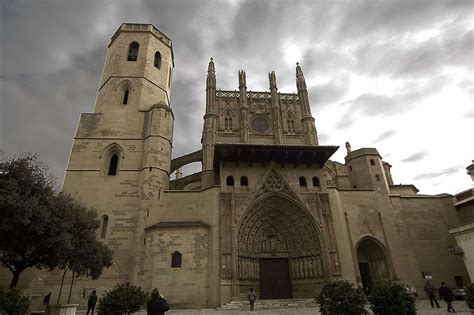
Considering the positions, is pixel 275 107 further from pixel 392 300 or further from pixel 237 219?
pixel 392 300

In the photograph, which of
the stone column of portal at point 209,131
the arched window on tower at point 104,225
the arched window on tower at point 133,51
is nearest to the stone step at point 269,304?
the arched window on tower at point 104,225

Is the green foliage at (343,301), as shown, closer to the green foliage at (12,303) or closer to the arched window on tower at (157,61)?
the green foliage at (12,303)

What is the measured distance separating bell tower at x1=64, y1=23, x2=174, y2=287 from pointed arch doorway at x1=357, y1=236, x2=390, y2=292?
42.3 ft

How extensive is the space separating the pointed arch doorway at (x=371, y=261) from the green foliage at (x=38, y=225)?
1464 cm

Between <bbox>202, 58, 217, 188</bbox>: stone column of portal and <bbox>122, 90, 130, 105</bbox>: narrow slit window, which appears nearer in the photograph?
<bbox>122, 90, 130, 105</bbox>: narrow slit window

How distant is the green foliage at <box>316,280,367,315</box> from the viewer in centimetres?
726

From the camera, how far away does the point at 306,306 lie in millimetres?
13203

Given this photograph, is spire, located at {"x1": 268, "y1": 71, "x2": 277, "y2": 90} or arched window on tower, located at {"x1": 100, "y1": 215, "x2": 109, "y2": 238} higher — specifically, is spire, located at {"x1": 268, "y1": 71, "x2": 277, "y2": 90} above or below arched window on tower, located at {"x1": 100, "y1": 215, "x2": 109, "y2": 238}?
above

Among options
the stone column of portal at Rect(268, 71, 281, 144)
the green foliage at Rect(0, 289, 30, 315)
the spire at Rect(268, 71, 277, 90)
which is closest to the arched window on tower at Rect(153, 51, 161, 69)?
the stone column of portal at Rect(268, 71, 281, 144)

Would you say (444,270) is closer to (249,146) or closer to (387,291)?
(387,291)

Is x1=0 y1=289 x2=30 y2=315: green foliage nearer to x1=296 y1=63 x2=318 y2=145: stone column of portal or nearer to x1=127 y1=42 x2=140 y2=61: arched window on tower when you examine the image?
x1=127 y1=42 x2=140 y2=61: arched window on tower

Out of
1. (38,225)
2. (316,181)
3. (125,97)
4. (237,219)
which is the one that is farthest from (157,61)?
(38,225)

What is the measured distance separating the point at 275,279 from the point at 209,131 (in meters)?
14.5

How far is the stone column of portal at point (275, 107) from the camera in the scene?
26.8m
